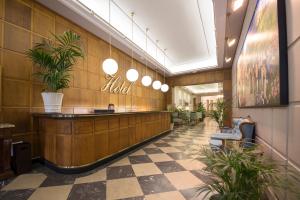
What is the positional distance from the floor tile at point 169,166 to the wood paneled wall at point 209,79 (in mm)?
5546

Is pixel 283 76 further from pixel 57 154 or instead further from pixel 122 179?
pixel 57 154

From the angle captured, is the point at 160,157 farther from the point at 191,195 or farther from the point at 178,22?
the point at 178,22

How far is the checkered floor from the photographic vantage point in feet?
6.77

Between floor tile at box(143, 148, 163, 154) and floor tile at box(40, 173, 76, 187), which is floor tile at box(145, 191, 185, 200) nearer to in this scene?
floor tile at box(40, 173, 76, 187)

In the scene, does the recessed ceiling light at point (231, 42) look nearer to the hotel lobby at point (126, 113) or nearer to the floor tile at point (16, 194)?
the hotel lobby at point (126, 113)

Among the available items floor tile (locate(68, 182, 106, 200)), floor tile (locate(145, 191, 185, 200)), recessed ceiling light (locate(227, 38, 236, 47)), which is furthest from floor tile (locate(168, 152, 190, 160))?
recessed ceiling light (locate(227, 38, 236, 47))

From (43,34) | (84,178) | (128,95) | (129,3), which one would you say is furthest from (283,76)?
(128,95)

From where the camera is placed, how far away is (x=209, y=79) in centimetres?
848

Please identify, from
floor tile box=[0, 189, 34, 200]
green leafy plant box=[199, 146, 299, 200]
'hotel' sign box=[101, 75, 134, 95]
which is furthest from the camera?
'hotel' sign box=[101, 75, 134, 95]

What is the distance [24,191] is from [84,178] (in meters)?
0.78

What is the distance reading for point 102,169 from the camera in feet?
9.51

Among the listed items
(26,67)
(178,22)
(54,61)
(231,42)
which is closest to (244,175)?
(54,61)

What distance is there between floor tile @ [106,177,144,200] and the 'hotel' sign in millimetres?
3342

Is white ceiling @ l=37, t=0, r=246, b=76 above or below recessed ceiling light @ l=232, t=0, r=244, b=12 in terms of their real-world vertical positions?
above
